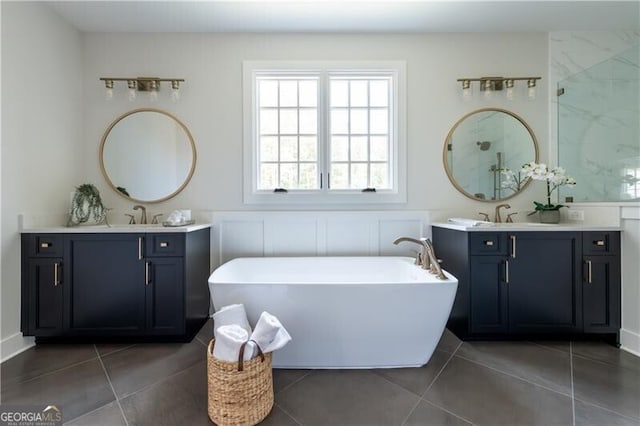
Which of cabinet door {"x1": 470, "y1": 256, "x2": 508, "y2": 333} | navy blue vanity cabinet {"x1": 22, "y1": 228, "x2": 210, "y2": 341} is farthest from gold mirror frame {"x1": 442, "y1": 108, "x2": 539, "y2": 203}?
navy blue vanity cabinet {"x1": 22, "y1": 228, "x2": 210, "y2": 341}

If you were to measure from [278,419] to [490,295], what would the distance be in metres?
1.63

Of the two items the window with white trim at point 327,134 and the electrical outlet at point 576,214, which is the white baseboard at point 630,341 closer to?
the electrical outlet at point 576,214

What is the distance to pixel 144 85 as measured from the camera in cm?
247

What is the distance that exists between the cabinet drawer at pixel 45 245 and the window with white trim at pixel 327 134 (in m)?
1.37

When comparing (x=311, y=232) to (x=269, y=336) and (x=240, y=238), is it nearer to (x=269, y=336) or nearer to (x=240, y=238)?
(x=240, y=238)

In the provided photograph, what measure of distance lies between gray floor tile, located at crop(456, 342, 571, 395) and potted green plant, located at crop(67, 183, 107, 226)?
297 centimetres

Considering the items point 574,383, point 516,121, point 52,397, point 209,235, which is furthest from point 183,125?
point 574,383

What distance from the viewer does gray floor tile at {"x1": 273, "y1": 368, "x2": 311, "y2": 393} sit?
1517mm

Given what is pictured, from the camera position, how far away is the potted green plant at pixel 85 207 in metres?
2.18

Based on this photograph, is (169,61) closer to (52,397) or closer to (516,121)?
(52,397)

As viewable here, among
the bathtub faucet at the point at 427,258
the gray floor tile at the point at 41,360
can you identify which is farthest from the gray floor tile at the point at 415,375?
the gray floor tile at the point at 41,360

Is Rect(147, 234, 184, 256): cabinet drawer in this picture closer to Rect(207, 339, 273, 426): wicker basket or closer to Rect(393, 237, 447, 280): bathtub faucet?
Rect(207, 339, 273, 426): wicker basket

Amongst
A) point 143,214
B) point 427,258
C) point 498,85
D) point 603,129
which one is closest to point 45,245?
point 143,214

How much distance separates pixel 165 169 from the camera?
98.3 inches
